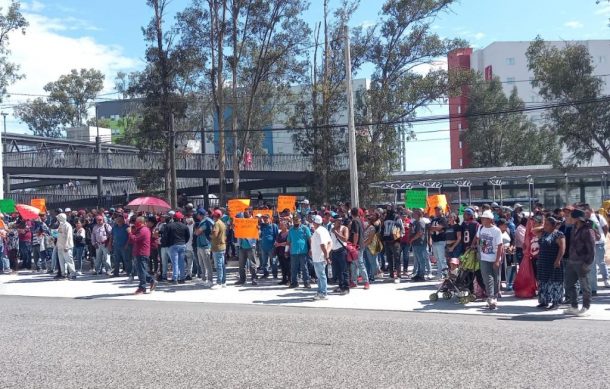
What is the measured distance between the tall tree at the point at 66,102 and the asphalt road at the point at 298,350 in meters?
60.6

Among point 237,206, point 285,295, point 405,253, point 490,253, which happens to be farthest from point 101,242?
point 490,253

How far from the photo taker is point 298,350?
837 cm

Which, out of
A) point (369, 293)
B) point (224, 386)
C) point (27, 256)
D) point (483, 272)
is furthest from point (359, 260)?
point (27, 256)

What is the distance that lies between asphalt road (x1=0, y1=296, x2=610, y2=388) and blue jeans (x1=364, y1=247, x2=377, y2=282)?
4.11m

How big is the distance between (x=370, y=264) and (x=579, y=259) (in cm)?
612

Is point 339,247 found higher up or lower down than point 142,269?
higher up

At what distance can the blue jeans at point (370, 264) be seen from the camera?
1576 cm

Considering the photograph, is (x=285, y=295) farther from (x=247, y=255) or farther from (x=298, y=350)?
(x=298, y=350)

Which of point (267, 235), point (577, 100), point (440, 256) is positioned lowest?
point (440, 256)

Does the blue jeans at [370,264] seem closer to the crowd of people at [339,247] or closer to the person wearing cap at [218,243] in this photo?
the crowd of people at [339,247]

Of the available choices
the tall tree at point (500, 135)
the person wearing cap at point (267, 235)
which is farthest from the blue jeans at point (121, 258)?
the tall tree at point (500, 135)

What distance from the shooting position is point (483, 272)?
38.8ft

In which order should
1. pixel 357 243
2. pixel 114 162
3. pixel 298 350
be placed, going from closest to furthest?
1. pixel 298 350
2. pixel 357 243
3. pixel 114 162

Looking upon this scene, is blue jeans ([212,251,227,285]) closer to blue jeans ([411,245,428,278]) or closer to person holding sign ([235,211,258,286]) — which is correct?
person holding sign ([235,211,258,286])
